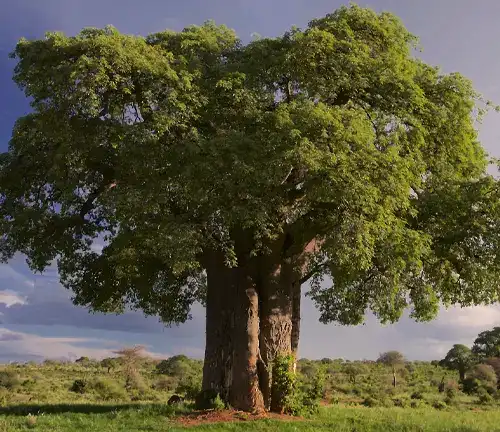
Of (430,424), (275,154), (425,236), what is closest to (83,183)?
(275,154)

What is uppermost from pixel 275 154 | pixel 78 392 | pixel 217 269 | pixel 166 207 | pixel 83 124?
pixel 83 124

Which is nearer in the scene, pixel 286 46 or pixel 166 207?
pixel 166 207

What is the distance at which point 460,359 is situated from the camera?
7731 cm

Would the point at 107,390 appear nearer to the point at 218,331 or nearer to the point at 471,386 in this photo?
the point at 218,331

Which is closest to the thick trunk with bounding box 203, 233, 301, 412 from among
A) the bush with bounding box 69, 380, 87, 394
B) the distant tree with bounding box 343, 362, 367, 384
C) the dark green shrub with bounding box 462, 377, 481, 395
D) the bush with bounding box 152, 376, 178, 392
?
the bush with bounding box 69, 380, 87, 394

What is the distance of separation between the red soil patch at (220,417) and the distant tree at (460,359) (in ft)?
197

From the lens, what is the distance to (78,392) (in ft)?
155

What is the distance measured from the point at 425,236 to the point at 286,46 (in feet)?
28.5

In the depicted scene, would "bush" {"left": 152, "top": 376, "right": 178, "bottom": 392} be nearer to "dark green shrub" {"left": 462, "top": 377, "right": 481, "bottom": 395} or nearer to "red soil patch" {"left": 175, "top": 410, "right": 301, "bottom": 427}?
"dark green shrub" {"left": 462, "top": 377, "right": 481, "bottom": 395}

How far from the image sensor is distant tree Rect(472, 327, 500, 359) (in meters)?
84.0

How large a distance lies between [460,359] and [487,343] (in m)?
12.6

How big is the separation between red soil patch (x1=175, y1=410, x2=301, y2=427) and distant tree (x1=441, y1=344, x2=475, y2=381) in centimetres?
6002

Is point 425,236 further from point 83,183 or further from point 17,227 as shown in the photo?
point 17,227

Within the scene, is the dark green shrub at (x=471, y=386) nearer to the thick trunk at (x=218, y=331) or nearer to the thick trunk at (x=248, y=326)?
the thick trunk at (x=248, y=326)
